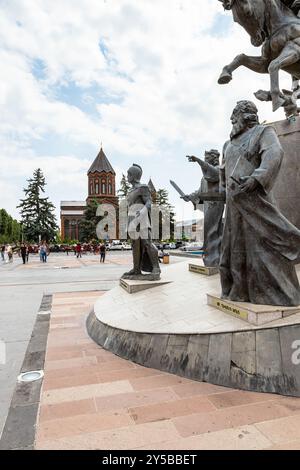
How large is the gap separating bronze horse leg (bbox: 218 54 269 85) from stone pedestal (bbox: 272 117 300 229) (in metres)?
1.41

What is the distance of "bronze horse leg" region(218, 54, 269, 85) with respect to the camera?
6.43 meters

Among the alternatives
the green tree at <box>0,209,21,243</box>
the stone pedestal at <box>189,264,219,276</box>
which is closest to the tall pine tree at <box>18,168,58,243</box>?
the green tree at <box>0,209,21,243</box>

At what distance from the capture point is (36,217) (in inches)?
2160

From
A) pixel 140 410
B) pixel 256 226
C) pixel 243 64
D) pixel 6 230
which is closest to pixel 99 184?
pixel 6 230

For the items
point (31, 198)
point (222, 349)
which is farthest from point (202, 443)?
point (31, 198)

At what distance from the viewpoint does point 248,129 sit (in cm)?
381

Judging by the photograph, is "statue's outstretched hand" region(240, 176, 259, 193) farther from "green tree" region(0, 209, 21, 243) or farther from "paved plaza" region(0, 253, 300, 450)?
"green tree" region(0, 209, 21, 243)

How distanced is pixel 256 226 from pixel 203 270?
11.2 ft

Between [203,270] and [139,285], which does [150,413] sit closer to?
[139,285]

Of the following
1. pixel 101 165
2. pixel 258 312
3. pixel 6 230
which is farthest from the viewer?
pixel 101 165

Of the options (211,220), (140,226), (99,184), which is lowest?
(140,226)

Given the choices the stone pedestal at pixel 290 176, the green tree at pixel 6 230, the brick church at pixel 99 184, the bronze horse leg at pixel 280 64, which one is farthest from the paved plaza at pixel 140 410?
the brick church at pixel 99 184
